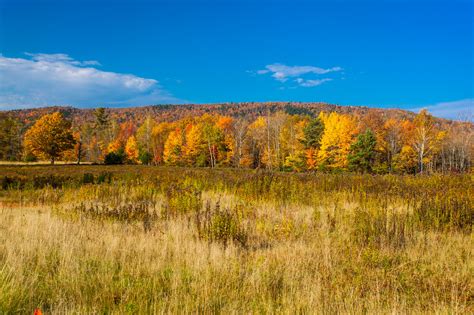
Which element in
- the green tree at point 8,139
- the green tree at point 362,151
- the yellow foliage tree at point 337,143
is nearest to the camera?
the green tree at point 362,151

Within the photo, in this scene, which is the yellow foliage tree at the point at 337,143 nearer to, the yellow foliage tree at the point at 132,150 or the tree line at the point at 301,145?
the tree line at the point at 301,145

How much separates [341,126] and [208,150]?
2610 cm

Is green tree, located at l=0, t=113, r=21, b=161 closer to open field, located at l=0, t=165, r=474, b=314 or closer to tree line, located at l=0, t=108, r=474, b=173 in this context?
tree line, located at l=0, t=108, r=474, b=173

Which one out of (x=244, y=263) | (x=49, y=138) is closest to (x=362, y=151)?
(x=244, y=263)

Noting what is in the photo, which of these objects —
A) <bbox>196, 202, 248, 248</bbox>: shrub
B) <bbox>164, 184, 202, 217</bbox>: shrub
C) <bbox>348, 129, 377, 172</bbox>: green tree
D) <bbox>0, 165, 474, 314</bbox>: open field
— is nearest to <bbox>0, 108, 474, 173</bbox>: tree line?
<bbox>348, 129, 377, 172</bbox>: green tree

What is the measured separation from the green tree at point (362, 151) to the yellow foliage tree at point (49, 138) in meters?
41.6

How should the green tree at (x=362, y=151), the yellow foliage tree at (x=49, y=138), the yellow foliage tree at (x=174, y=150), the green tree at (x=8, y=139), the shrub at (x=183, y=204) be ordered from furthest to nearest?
the yellow foliage tree at (x=174, y=150), the green tree at (x=8, y=139), the yellow foliage tree at (x=49, y=138), the green tree at (x=362, y=151), the shrub at (x=183, y=204)

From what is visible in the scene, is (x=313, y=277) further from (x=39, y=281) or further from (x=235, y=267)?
(x=39, y=281)

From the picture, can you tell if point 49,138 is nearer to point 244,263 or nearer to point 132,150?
point 132,150

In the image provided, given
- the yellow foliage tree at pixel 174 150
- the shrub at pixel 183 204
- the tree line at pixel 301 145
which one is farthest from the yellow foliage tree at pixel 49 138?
the shrub at pixel 183 204

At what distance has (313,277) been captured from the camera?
14.6 ft

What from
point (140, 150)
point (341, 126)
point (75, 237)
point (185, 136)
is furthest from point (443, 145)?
point (75, 237)

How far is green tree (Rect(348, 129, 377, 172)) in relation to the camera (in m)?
44.2

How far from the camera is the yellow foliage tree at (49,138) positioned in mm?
50981
